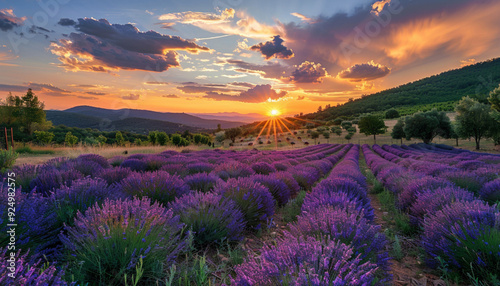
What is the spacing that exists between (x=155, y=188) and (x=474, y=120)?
48154mm

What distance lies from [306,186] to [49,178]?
231 inches

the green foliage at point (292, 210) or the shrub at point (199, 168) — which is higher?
the shrub at point (199, 168)

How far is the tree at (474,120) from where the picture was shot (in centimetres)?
3503

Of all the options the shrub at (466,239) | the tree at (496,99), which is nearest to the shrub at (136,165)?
the shrub at (466,239)

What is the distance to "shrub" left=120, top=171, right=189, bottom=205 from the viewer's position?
352 cm

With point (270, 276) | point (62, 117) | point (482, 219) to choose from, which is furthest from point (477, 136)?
point (62, 117)

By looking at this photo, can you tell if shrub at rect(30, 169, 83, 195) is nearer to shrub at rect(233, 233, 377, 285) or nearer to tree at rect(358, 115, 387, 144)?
shrub at rect(233, 233, 377, 285)

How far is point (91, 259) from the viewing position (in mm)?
1708

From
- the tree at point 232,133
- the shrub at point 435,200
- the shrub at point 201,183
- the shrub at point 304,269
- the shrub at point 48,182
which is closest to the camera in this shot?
the shrub at point 304,269

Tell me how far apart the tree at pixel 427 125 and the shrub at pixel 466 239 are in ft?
168

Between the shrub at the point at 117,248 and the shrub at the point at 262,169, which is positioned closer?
the shrub at the point at 117,248

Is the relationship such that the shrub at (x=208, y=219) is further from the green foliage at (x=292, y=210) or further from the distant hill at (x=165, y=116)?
the distant hill at (x=165, y=116)

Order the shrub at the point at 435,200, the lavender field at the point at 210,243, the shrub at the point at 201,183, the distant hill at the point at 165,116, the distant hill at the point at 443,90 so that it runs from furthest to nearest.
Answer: the distant hill at the point at 165,116, the distant hill at the point at 443,90, the shrub at the point at 201,183, the shrub at the point at 435,200, the lavender field at the point at 210,243

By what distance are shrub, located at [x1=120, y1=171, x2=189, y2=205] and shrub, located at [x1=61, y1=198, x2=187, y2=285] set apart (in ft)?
5.05
